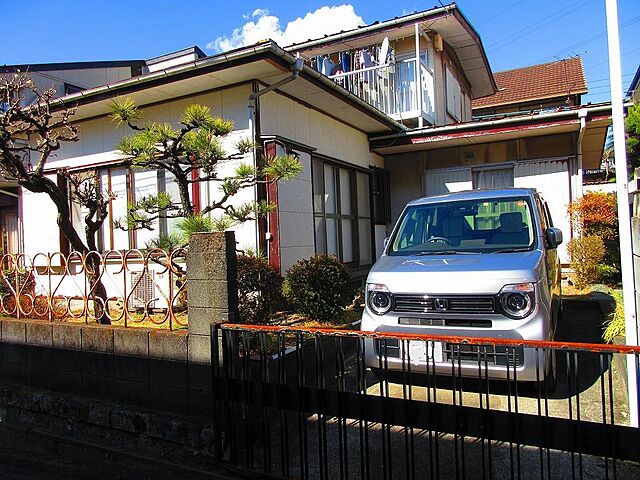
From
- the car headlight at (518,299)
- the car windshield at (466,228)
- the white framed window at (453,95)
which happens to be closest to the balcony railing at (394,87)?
the white framed window at (453,95)

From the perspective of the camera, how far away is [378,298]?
447 centimetres

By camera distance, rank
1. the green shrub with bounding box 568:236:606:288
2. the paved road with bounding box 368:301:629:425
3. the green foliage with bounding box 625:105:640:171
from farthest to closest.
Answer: the green foliage with bounding box 625:105:640:171 < the green shrub with bounding box 568:236:606:288 < the paved road with bounding box 368:301:629:425

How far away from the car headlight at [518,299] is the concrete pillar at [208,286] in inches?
87.9

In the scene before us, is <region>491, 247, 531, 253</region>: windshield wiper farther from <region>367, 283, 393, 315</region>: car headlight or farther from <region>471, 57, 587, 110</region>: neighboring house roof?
<region>471, 57, 587, 110</region>: neighboring house roof

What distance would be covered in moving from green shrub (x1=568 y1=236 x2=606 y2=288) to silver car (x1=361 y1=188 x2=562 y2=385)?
3999 mm

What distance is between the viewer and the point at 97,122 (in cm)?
843

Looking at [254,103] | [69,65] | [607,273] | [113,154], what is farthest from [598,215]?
[69,65]

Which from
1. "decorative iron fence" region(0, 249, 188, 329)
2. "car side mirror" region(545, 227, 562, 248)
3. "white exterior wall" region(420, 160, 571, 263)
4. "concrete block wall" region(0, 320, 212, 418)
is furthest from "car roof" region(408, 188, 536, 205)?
"white exterior wall" region(420, 160, 571, 263)

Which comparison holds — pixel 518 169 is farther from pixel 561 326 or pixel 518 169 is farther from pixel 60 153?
pixel 60 153

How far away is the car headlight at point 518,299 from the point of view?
3.92 metres

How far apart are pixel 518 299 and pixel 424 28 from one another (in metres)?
9.57

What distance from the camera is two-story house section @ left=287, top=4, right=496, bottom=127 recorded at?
1118 cm

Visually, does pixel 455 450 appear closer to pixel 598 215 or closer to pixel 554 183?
pixel 598 215

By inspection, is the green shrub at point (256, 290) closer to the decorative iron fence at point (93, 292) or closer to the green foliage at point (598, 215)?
the decorative iron fence at point (93, 292)
